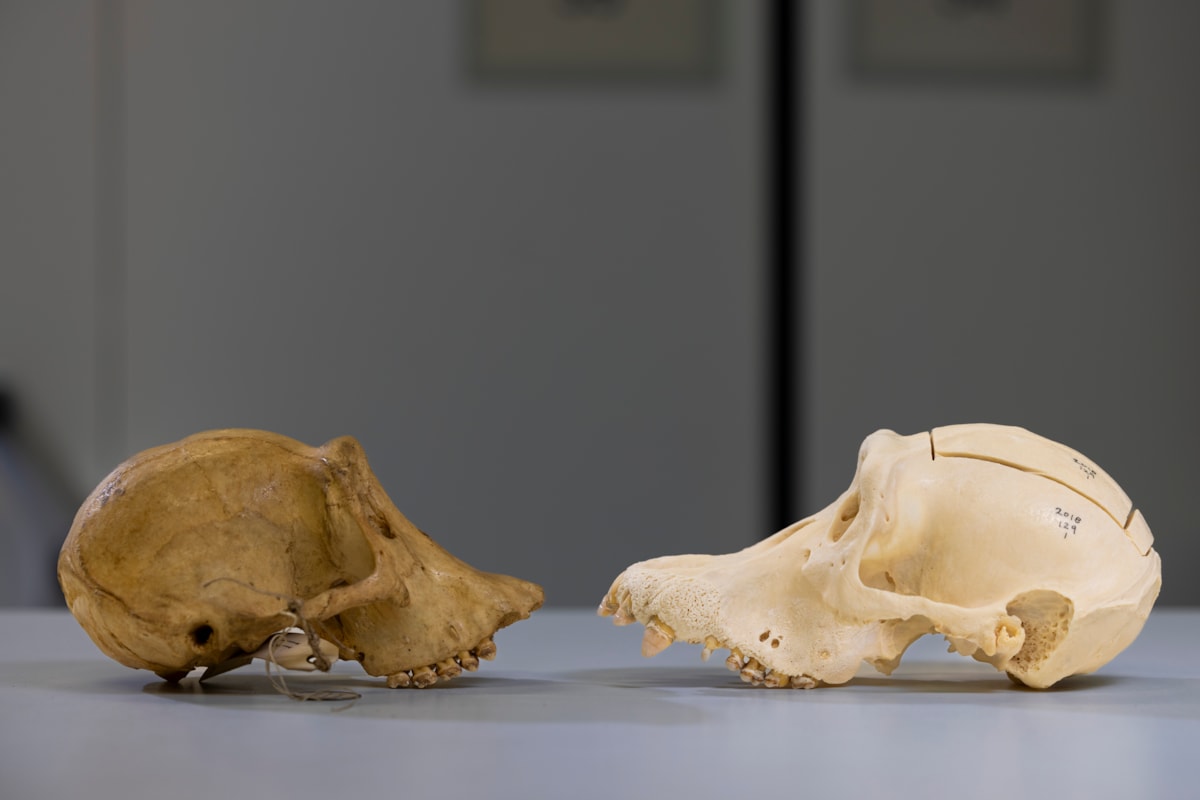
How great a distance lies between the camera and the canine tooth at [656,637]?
134 centimetres

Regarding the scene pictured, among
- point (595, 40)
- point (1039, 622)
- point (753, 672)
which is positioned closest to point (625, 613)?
point (753, 672)

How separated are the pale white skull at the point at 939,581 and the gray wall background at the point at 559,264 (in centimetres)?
229

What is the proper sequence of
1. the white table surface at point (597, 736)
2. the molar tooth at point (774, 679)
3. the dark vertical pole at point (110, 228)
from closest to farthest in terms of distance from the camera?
the white table surface at point (597, 736), the molar tooth at point (774, 679), the dark vertical pole at point (110, 228)

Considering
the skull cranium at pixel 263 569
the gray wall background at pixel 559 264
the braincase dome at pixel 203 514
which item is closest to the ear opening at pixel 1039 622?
the skull cranium at pixel 263 569

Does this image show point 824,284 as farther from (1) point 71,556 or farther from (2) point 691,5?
(1) point 71,556

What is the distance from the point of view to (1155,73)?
148 inches

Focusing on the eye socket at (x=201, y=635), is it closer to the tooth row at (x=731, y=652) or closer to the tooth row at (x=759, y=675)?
the tooth row at (x=731, y=652)

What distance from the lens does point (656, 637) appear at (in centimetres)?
135

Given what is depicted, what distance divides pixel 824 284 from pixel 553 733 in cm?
274

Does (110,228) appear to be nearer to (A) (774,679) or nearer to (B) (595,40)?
(B) (595,40)

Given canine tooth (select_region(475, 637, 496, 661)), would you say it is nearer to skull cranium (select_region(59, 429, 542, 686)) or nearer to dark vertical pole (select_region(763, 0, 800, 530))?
skull cranium (select_region(59, 429, 542, 686))

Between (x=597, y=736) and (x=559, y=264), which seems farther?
(x=559, y=264)

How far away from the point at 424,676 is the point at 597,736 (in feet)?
0.95

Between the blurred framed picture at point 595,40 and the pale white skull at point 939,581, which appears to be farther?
the blurred framed picture at point 595,40
